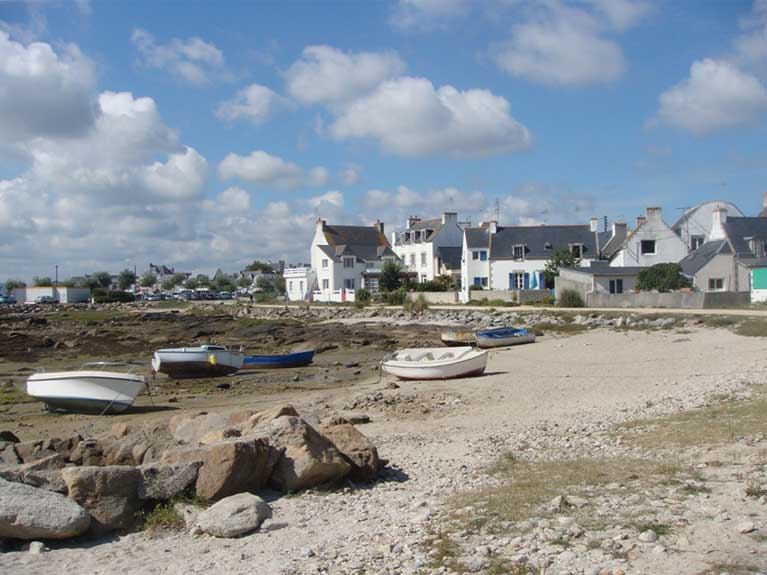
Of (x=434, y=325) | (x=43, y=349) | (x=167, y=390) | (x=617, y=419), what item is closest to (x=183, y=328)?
(x=43, y=349)

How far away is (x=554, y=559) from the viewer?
7016 mm

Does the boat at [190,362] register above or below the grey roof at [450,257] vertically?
below

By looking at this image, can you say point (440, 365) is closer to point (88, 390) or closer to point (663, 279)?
point (88, 390)

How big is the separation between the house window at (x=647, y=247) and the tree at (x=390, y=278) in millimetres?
24401

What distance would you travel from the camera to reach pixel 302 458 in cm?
1007

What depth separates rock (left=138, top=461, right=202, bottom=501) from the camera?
363 inches

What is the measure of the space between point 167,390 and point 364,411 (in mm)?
10265

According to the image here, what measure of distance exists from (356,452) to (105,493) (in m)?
3.45

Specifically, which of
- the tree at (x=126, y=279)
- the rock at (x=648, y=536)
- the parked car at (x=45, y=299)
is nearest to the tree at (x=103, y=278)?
the tree at (x=126, y=279)

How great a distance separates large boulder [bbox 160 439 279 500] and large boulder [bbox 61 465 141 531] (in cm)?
75

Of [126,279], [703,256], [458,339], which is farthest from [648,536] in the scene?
[126,279]

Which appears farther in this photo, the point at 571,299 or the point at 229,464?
the point at 571,299

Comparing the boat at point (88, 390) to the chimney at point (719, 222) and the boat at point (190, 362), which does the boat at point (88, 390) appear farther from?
the chimney at point (719, 222)

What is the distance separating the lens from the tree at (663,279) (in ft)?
164
